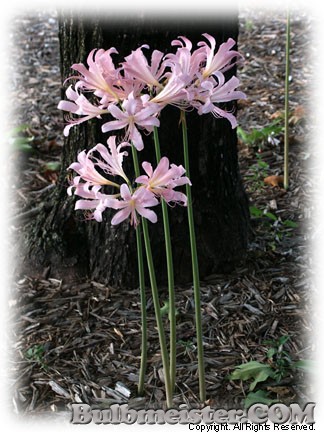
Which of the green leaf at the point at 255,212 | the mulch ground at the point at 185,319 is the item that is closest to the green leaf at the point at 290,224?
the mulch ground at the point at 185,319

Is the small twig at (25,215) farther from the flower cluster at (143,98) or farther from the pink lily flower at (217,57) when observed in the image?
the pink lily flower at (217,57)

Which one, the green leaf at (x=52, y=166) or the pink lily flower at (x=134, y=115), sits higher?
the pink lily flower at (x=134, y=115)

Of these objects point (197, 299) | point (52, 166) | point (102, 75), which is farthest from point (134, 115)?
point (52, 166)

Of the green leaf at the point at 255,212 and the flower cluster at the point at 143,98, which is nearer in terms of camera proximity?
the flower cluster at the point at 143,98

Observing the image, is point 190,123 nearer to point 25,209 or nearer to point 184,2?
point 184,2

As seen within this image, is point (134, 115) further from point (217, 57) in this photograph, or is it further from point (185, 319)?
point (185, 319)
